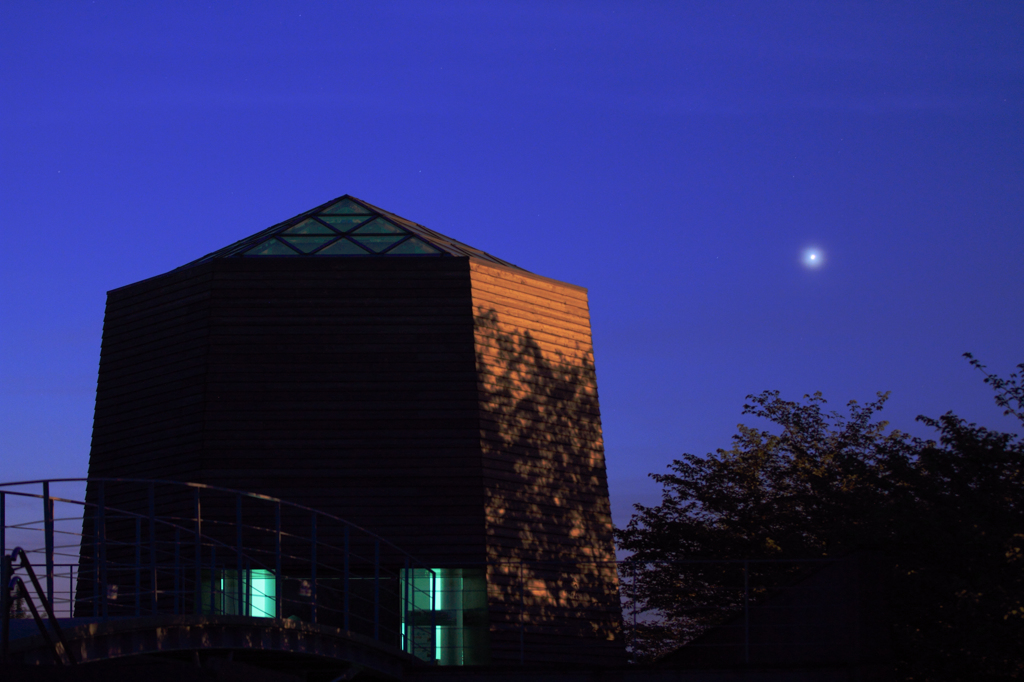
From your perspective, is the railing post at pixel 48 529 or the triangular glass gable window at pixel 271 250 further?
the triangular glass gable window at pixel 271 250

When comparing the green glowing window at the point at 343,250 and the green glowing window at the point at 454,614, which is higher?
the green glowing window at the point at 343,250

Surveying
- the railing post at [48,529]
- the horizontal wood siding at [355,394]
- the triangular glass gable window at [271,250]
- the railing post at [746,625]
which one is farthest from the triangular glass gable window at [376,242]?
the railing post at [48,529]

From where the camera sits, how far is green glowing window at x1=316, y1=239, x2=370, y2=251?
17.5 metres

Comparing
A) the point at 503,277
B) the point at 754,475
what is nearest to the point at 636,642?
the point at 754,475

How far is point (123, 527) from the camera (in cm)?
1628

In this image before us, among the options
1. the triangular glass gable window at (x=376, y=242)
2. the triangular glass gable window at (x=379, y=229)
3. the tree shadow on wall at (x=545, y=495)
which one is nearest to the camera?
the tree shadow on wall at (x=545, y=495)

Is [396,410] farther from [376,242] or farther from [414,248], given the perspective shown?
[376,242]

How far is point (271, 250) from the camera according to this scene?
57.8 ft

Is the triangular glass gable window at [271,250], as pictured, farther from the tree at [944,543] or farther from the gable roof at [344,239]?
the tree at [944,543]

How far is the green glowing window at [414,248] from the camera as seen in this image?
17625 mm

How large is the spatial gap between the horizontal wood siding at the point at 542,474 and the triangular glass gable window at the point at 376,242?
1.79 meters

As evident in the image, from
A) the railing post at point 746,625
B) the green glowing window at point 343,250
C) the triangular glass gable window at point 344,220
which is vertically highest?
the triangular glass gable window at point 344,220

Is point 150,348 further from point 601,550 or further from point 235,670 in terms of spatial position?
point 235,670

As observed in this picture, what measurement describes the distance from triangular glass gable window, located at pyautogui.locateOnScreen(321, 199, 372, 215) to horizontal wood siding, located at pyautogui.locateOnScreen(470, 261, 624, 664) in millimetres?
3498
